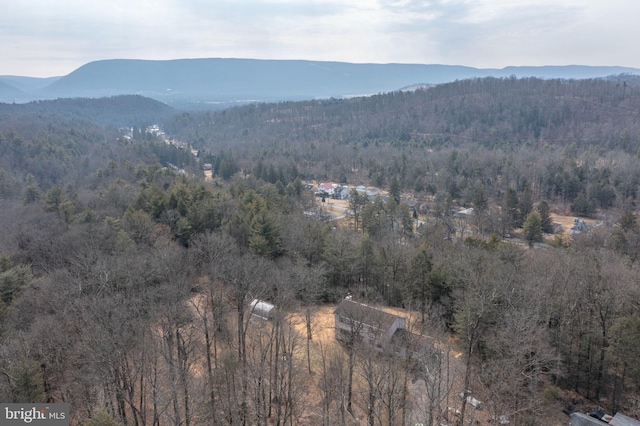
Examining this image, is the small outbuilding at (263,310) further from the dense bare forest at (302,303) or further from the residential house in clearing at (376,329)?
the residential house in clearing at (376,329)

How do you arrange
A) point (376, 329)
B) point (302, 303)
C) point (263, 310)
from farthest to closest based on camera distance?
point (302, 303)
point (263, 310)
point (376, 329)

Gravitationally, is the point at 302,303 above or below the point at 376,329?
below

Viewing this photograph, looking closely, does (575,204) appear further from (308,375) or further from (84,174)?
(84,174)

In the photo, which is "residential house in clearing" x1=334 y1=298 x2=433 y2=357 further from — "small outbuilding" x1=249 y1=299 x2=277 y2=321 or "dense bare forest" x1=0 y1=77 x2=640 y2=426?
"small outbuilding" x1=249 y1=299 x2=277 y2=321

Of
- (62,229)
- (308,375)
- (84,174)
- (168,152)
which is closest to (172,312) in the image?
(308,375)

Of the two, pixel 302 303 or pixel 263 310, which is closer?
pixel 263 310

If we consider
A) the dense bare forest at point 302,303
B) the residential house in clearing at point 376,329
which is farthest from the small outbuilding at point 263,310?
the residential house in clearing at point 376,329

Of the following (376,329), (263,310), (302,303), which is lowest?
(263,310)

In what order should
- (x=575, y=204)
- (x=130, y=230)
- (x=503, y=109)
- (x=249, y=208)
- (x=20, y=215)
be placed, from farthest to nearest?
(x=503, y=109)
(x=575, y=204)
(x=20, y=215)
(x=249, y=208)
(x=130, y=230)

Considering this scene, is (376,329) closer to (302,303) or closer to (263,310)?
(302,303)

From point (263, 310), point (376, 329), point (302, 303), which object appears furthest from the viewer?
point (302, 303)

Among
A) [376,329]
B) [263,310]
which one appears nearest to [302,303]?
[263,310]
